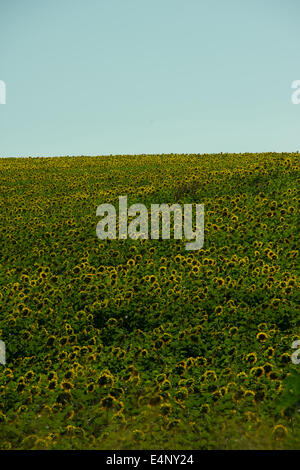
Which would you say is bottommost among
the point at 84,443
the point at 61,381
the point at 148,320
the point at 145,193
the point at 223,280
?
the point at 84,443

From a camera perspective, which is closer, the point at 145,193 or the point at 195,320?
the point at 195,320

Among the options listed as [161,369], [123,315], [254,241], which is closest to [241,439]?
[161,369]

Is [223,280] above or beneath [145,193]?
beneath

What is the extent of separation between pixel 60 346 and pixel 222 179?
10579 mm

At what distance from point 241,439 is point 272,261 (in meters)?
5.84

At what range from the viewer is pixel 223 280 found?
995 centimetres

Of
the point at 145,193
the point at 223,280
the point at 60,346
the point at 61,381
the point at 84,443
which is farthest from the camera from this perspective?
the point at 145,193

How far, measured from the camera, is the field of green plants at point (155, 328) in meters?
6.27

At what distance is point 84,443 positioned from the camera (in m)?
6.07

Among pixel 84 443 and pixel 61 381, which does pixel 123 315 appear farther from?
pixel 84 443

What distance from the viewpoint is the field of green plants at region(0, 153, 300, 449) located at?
20.6ft

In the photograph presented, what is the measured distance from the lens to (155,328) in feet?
28.9
